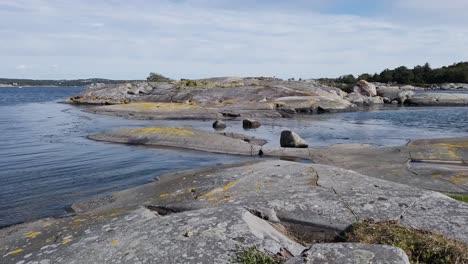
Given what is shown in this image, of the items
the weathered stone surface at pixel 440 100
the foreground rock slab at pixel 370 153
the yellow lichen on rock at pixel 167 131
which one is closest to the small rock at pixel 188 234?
the foreground rock slab at pixel 370 153

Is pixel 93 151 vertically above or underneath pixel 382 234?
underneath

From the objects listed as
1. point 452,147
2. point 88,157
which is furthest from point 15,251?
point 452,147

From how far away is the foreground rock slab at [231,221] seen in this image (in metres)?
7.21

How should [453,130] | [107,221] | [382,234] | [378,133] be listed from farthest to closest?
[453,130] → [378,133] → [107,221] → [382,234]

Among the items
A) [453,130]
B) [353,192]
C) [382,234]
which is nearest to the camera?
[382,234]

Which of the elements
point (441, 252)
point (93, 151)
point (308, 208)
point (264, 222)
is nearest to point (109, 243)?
point (264, 222)

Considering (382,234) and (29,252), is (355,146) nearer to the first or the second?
(382,234)

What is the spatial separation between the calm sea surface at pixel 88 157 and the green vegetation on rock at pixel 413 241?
8.66 m

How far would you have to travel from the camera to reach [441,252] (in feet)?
20.5

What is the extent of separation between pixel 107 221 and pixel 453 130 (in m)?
33.3

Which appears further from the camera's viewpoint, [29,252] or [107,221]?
[107,221]

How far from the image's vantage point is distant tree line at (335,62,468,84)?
5389 inches

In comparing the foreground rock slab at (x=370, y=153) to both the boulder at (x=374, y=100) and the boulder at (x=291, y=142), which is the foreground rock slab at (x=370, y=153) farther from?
the boulder at (x=374, y=100)

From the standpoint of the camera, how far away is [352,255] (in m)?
5.86
